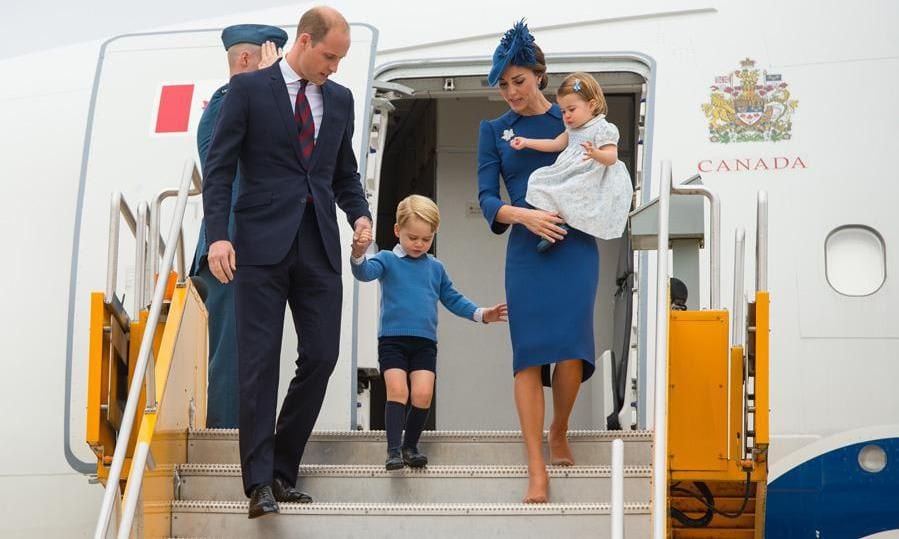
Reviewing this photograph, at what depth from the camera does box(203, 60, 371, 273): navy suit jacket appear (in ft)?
16.2

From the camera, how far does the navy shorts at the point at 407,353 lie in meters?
5.67

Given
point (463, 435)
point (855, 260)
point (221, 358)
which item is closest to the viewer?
point (463, 435)

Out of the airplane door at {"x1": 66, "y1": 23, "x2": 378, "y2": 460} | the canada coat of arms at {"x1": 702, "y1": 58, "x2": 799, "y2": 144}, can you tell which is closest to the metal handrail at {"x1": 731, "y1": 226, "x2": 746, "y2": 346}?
the canada coat of arms at {"x1": 702, "y1": 58, "x2": 799, "y2": 144}

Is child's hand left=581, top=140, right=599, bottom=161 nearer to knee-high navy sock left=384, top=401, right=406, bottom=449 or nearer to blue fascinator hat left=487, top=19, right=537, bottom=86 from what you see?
blue fascinator hat left=487, top=19, right=537, bottom=86

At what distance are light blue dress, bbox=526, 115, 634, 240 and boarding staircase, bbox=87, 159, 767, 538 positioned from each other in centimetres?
38

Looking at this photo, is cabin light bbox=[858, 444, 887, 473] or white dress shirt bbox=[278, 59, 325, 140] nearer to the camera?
white dress shirt bbox=[278, 59, 325, 140]

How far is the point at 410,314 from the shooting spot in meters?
5.71

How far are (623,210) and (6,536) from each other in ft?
10.9

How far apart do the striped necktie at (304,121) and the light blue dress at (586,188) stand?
2.81ft

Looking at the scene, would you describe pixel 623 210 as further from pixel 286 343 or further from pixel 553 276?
pixel 286 343

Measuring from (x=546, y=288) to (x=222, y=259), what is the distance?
49.2 inches

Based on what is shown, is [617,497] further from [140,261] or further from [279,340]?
[140,261]

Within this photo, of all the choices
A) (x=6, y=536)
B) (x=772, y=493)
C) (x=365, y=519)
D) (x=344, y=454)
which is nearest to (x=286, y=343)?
(x=344, y=454)

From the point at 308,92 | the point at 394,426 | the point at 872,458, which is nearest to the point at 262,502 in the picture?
the point at 394,426
